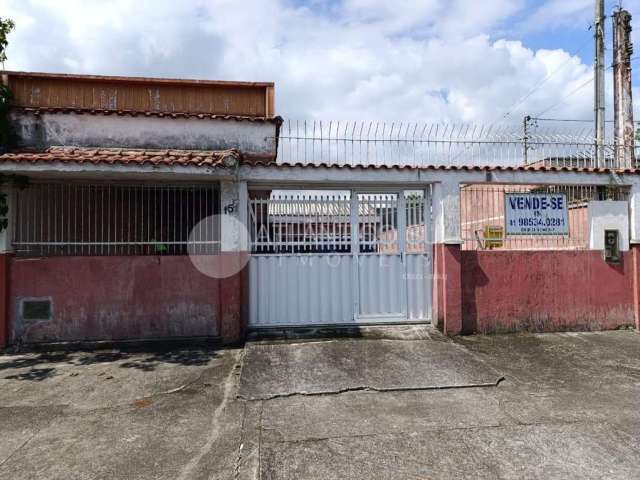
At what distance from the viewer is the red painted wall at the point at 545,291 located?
6375 millimetres

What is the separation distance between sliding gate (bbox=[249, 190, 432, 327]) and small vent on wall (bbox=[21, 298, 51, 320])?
271cm

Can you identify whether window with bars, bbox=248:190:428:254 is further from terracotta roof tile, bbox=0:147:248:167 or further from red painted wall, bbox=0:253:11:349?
red painted wall, bbox=0:253:11:349

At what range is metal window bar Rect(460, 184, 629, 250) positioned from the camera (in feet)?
21.8

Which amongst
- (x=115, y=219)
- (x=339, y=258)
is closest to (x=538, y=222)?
(x=339, y=258)

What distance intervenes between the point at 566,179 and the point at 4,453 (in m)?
7.35

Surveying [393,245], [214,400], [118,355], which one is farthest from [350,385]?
[118,355]

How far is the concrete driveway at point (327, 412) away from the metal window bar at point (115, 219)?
5.15 feet

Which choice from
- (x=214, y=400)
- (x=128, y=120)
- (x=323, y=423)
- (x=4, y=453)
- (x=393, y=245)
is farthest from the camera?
Answer: (x=128, y=120)

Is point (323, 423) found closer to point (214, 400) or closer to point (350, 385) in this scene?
point (350, 385)

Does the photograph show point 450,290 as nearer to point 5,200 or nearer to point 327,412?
point 327,412

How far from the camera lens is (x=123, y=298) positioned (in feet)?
19.4

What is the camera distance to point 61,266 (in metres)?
5.85

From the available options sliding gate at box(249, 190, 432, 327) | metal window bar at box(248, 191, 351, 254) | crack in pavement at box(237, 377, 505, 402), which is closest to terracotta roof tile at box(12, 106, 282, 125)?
metal window bar at box(248, 191, 351, 254)

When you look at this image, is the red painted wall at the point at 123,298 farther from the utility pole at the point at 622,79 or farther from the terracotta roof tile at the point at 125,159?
the utility pole at the point at 622,79
